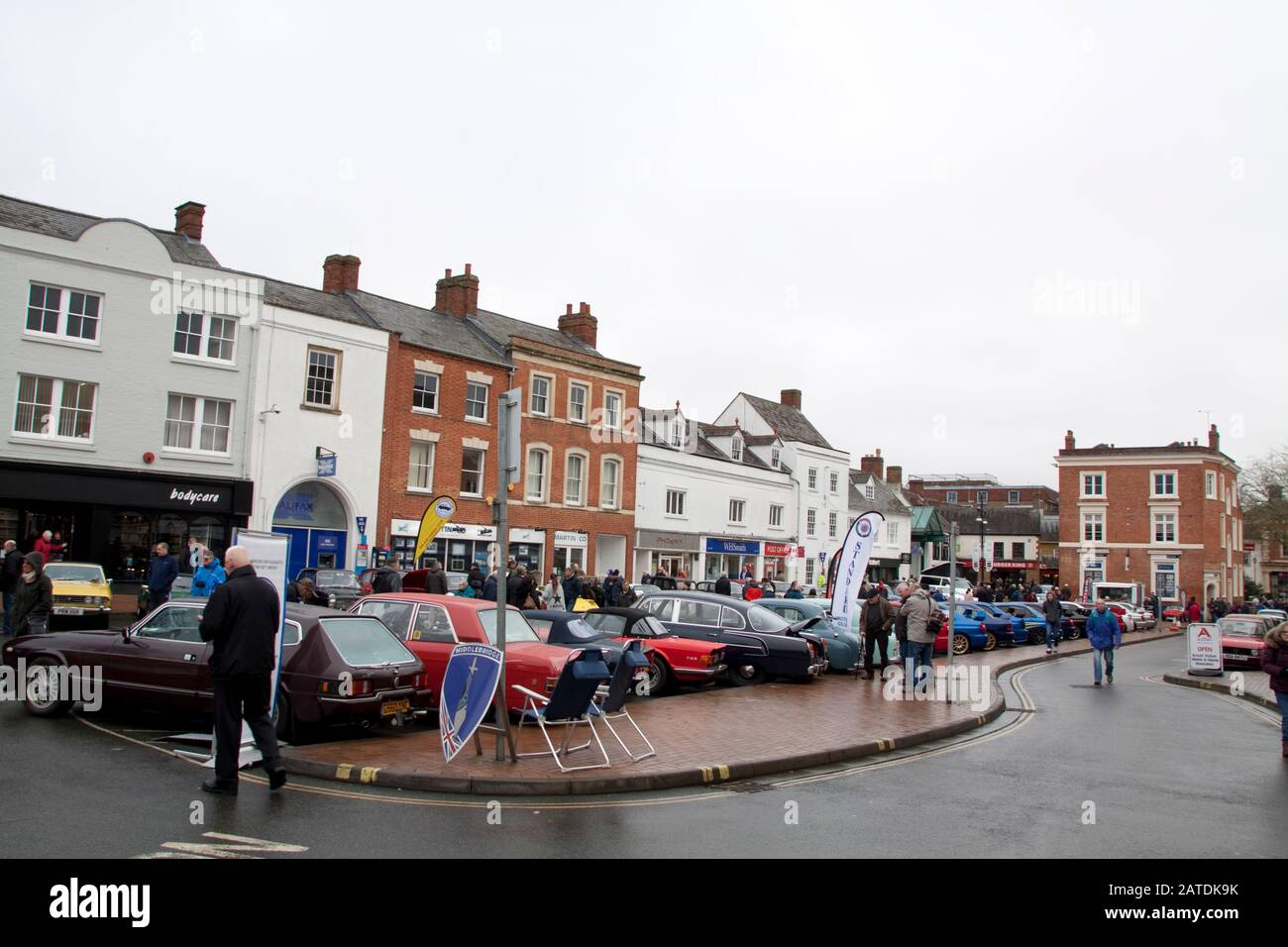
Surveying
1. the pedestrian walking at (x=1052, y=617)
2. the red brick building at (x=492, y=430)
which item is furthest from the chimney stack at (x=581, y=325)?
the pedestrian walking at (x=1052, y=617)

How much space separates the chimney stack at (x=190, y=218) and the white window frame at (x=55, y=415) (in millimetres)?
7317

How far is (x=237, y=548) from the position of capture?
8273 millimetres

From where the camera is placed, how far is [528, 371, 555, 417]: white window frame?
121 ft

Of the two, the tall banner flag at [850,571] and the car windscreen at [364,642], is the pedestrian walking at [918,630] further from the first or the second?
the car windscreen at [364,642]

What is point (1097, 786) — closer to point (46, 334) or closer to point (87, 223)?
point (46, 334)

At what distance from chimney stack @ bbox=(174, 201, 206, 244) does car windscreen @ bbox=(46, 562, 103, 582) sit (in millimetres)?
14285

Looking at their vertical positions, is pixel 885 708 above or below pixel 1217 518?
below

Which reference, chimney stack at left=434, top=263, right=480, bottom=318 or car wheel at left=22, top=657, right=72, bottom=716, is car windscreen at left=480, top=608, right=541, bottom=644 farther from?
chimney stack at left=434, top=263, right=480, bottom=318

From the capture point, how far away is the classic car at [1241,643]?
25.6 metres

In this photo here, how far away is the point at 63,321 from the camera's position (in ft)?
84.2

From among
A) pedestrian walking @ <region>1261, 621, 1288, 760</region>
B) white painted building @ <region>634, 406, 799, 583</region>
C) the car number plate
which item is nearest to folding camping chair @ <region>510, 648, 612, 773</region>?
the car number plate

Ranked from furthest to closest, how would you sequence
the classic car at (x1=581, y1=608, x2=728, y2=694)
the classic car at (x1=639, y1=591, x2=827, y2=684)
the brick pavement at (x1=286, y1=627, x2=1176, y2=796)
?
the classic car at (x1=639, y1=591, x2=827, y2=684)
the classic car at (x1=581, y1=608, x2=728, y2=694)
the brick pavement at (x1=286, y1=627, x2=1176, y2=796)

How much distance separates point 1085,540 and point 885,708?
2215 inches
